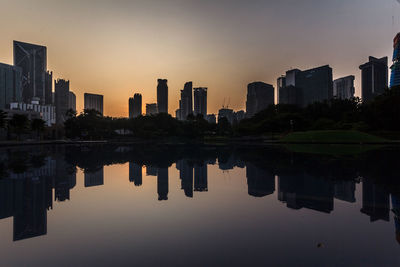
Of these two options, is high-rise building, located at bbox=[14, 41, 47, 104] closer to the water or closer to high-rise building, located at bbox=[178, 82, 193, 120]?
high-rise building, located at bbox=[178, 82, 193, 120]

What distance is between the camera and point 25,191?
851 centimetres

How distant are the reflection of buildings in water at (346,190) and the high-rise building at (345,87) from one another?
20095cm

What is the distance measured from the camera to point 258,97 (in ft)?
598

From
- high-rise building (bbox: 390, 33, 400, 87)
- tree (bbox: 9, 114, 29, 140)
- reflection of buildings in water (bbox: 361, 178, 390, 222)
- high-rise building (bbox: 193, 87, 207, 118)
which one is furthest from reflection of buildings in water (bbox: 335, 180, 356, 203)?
high-rise building (bbox: 193, 87, 207, 118)

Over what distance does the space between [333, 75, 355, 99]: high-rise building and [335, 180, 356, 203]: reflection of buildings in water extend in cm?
20095

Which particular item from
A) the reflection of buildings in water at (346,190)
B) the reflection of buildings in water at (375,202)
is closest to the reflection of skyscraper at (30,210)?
the reflection of buildings in water at (375,202)

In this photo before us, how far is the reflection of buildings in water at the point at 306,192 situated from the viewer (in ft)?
22.3

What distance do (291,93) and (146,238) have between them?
167 metres

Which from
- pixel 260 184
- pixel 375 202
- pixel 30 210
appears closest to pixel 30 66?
pixel 30 210

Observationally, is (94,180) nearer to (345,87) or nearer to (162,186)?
(162,186)

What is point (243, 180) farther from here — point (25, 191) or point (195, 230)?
point (25, 191)

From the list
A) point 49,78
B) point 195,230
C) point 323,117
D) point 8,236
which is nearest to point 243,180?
point 195,230

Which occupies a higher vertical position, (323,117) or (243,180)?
(323,117)

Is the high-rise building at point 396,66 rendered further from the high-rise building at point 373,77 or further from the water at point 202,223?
the water at point 202,223
